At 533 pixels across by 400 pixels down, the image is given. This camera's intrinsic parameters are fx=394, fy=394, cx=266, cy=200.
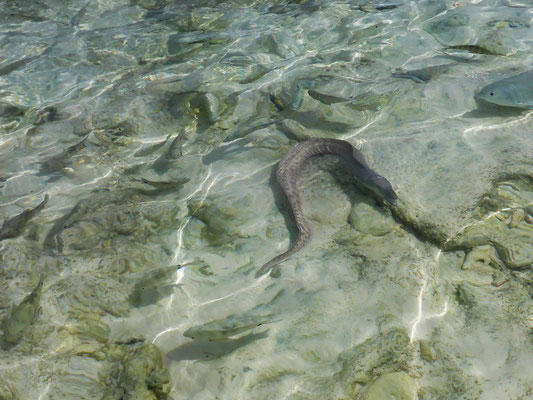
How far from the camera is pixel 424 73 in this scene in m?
5.35

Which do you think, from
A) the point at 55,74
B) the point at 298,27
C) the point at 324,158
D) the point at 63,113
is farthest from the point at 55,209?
the point at 298,27

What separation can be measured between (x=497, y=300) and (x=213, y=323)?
2.11 metres

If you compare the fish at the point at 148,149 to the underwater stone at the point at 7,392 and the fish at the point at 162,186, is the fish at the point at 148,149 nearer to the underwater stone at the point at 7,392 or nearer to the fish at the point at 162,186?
the fish at the point at 162,186

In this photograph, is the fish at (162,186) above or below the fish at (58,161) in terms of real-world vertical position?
below

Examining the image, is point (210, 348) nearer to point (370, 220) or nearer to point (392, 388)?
point (392, 388)

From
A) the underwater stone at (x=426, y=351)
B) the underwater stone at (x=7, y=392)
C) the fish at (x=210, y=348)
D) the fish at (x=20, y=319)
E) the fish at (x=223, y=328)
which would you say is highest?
the fish at (x=20, y=319)

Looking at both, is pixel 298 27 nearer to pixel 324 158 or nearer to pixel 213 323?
pixel 324 158

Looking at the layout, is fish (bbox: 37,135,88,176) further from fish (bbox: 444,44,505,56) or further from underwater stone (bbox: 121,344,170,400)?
fish (bbox: 444,44,505,56)

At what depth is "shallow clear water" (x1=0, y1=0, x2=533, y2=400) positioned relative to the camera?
110 inches

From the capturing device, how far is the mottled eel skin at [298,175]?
3.57m

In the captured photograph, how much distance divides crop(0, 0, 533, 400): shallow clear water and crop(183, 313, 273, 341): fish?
0.01 meters

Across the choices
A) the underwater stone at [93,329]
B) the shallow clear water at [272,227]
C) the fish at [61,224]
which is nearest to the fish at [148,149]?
the shallow clear water at [272,227]

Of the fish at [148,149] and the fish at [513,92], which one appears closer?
the fish at [513,92]

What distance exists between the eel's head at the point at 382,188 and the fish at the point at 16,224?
350 centimetres
